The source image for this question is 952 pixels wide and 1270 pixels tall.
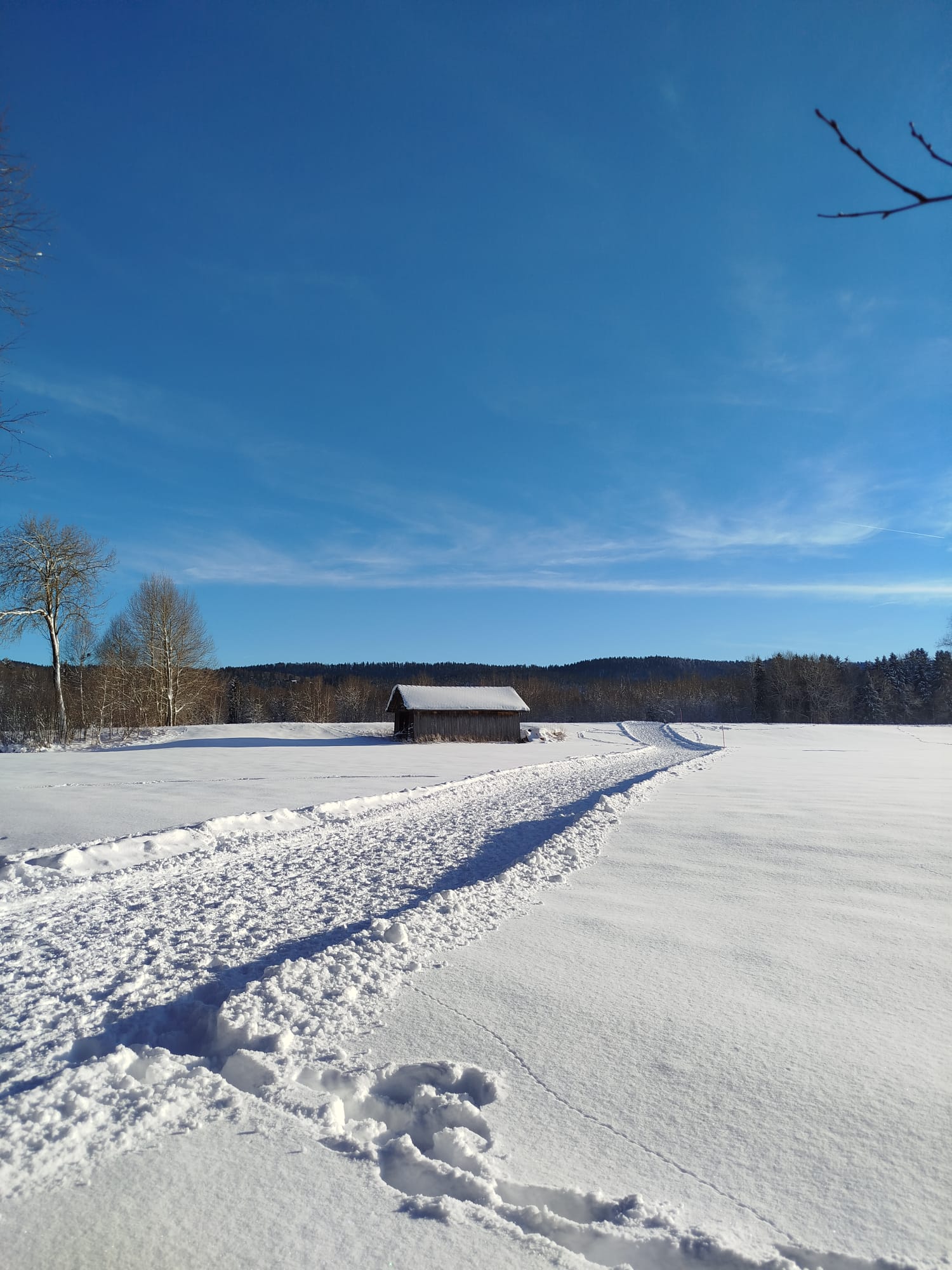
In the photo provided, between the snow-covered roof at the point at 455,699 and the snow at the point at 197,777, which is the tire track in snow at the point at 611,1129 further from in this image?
the snow-covered roof at the point at 455,699

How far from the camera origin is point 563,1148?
7.97 feet

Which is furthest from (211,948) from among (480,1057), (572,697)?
(572,697)

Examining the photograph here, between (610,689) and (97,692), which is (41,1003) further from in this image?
(610,689)

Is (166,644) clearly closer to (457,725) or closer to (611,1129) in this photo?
(457,725)

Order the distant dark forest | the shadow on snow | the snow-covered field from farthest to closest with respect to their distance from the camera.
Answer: the distant dark forest
the shadow on snow
the snow-covered field

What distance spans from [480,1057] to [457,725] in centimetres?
3503

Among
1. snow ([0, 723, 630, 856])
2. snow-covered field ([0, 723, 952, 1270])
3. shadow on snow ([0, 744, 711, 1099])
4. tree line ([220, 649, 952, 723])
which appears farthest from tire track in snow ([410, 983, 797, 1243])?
tree line ([220, 649, 952, 723])

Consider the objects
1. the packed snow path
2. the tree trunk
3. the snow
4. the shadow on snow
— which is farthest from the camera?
the tree trunk

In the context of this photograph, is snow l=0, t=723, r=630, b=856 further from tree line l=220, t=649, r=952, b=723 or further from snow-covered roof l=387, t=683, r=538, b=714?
tree line l=220, t=649, r=952, b=723

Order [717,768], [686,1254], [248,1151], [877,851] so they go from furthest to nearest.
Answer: [717,768], [877,851], [248,1151], [686,1254]

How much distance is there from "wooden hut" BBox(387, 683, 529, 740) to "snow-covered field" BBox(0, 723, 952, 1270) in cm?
2963

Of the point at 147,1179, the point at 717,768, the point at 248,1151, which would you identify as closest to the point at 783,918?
the point at 248,1151

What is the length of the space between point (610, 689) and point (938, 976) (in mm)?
95667

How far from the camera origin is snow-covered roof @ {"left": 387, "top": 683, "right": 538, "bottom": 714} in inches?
1475
